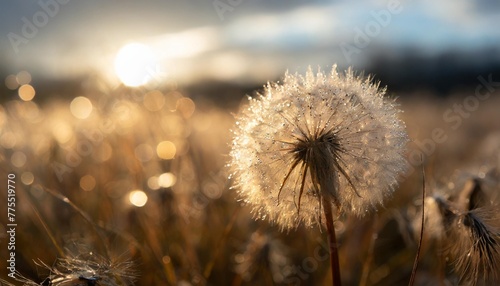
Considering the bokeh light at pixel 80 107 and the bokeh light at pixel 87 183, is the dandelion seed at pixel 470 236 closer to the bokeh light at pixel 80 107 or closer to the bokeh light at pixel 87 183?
the bokeh light at pixel 87 183

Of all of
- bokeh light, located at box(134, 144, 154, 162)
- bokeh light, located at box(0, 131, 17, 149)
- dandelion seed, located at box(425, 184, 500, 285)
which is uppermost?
bokeh light, located at box(134, 144, 154, 162)

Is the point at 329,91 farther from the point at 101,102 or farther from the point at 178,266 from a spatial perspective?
the point at 101,102

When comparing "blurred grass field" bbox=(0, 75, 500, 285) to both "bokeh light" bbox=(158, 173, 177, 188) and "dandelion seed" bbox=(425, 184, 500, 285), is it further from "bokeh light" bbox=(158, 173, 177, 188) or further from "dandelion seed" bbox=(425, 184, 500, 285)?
"dandelion seed" bbox=(425, 184, 500, 285)

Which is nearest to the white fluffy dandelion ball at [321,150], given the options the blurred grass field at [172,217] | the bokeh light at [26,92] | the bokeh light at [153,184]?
the blurred grass field at [172,217]

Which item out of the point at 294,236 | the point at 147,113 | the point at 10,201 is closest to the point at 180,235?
the point at 294,236

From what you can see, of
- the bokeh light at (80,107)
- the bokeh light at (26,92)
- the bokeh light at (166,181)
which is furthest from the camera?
the bokeh light at (80,107)

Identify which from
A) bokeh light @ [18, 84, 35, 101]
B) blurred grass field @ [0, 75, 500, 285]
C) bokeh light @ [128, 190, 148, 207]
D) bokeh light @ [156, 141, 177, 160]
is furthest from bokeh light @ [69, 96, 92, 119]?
bokeh light @ [128, 190, 148, 207]

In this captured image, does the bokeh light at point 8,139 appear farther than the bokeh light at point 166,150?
Yes
